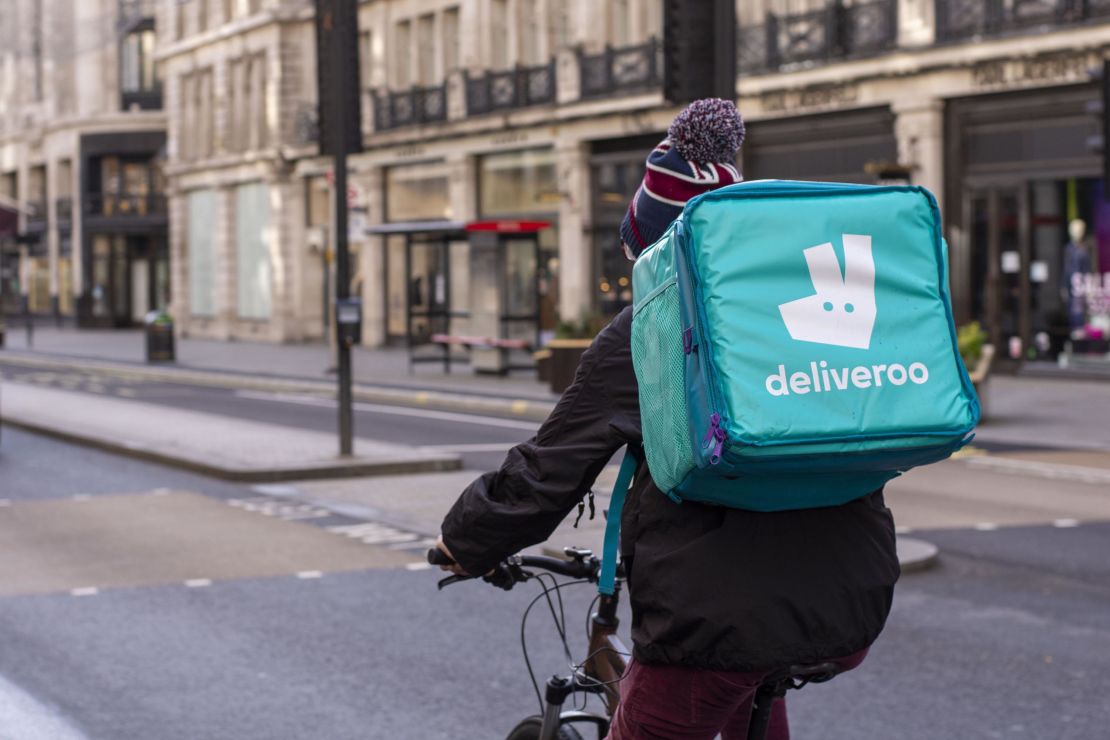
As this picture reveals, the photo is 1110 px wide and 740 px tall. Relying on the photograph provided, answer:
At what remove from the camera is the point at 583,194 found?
35094 millimetres

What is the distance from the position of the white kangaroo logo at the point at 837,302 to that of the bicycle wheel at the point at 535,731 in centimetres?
126

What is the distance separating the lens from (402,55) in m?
42.4

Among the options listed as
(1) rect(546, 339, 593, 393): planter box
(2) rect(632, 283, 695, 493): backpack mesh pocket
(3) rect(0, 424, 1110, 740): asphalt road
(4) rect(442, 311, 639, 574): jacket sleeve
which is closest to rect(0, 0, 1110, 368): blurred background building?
(1) rect(546, 339, 593, 393): planter box

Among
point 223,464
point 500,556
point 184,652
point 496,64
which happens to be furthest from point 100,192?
point 500,556

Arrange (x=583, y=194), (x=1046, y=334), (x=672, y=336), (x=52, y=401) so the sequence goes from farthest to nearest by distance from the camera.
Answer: (x=583, y=194), (x=1046, y=334), (x=52, y=401), (x=672, y=336)

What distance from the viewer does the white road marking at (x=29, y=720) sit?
6027 mm

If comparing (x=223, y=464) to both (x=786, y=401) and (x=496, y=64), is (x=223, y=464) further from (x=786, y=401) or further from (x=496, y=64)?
(x=496, y=64)

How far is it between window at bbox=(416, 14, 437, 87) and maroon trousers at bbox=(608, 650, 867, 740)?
3895cm

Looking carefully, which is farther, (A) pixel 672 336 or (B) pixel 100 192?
(B) pixel 100 192

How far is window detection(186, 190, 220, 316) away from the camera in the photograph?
53.8m

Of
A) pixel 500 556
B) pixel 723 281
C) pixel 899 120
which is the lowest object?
pixel 500 556

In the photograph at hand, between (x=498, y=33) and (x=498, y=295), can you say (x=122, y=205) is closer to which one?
(x=498, y=33)

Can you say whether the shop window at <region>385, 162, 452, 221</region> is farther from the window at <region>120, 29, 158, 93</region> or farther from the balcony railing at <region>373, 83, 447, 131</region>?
the window at <region>120, 29, 158, 93</region>

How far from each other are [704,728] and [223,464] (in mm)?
11348
